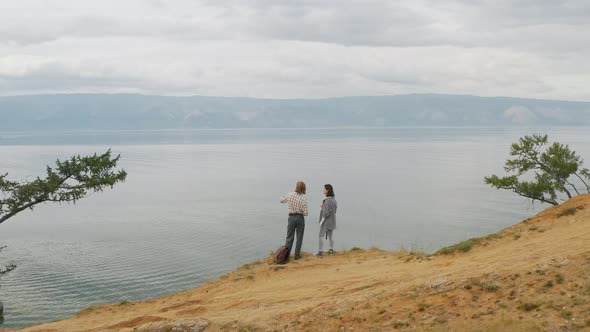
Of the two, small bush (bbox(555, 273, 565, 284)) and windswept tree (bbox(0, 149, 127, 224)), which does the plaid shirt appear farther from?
windswept tree (bbox(0, 149, 127, 224))

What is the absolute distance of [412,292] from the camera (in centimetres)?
1085

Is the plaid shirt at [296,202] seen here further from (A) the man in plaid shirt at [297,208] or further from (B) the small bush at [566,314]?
(B) the small bush at [566,314]

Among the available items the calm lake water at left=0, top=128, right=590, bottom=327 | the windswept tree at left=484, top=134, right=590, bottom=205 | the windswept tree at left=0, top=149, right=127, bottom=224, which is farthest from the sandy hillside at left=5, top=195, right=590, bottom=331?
the windswept tree at left=484, top=134, right=590, bottom=205

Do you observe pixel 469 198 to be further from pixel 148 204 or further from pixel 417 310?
pixel 417 310

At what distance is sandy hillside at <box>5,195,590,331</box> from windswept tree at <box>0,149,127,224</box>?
302 inches

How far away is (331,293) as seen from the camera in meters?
13.0

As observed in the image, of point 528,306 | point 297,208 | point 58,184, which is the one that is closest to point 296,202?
point 297,208

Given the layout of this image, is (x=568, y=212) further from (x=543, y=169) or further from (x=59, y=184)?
(x=59, y=184)

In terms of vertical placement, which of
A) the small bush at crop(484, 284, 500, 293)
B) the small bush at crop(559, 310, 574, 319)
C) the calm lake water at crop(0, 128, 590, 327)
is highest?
the small bush at crop(484, 284, 500, 293)

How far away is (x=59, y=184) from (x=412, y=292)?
1723 centimetres

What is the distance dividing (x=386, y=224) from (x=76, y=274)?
26.0m

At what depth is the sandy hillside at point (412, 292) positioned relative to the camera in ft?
30.4

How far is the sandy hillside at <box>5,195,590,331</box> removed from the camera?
9.27m

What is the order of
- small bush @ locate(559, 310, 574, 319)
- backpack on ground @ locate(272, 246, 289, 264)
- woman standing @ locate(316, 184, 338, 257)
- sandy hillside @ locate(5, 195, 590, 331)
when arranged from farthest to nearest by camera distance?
1. woman standing @ locate(316, 184, 338, 257)
2. backpack on ground @ locate(272, 246, 289, 264)
3. sandy hillside @ locate(5, 195, 590, 331)
4. small bush @ locate(559, 310, 574, 319)
